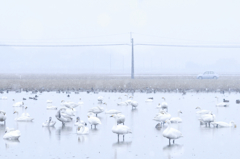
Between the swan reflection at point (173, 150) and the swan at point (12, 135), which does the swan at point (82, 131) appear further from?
the swan reflection at point (173, 150)

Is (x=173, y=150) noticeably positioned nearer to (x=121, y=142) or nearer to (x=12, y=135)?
(x=121, y=142)

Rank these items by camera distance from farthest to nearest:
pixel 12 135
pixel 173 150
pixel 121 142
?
1. pixel 12 135
2. pixel 121 142
3. pixel 173 150

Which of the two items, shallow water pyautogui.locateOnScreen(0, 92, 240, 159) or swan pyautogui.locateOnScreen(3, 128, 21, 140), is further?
swan pyautogui.locateOnScreen(3, 128, 21, 140)

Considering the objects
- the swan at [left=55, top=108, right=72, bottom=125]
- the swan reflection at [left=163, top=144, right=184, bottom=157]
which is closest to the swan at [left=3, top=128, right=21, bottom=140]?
the swan at [left=55, top=108, right=72, bottom=125]

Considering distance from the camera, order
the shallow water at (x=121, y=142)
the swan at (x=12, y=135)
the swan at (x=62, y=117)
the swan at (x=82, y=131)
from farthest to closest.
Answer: the swan at (x=62, y=117)
the swan at (x=82, y=131)
the swan at (x=12, y=135)
the shallow water at (x=121, y=142)

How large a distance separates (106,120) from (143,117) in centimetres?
221

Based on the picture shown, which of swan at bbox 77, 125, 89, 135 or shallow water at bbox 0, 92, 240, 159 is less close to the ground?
swan at bbox 77, 125, 89, 135

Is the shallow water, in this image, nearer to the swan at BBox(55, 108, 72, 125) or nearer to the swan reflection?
the swan reflection

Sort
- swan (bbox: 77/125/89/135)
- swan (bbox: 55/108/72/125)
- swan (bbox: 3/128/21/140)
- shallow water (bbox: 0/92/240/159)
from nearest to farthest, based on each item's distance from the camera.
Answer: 1. shallow water (bbox: 0/92/240/159)
2. swan (bbox: 3/128/21/140)
3. swan (bbox: 77/125/89/135)
4. swan (bbox: 55/108/72/125)

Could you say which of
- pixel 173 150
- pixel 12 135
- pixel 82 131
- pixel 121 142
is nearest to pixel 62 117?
pixel 82 131

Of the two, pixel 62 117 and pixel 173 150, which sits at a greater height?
pixel 62 117

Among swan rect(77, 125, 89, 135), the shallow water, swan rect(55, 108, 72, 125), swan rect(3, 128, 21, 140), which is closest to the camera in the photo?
the shallow water

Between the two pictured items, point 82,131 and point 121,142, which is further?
→ point 82,131

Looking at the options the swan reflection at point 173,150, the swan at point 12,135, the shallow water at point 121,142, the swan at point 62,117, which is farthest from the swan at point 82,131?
the swan reflection at point 173,150
